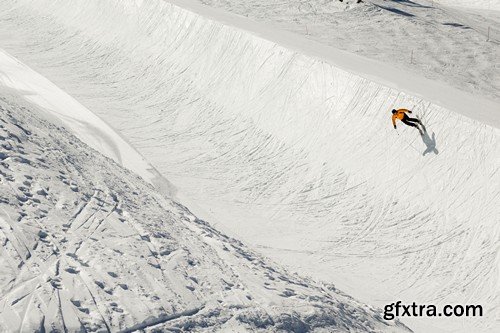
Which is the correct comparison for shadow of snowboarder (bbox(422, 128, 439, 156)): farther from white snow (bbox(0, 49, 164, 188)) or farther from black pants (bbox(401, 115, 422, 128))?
white snow (bbox(0, 49, 164, 188))

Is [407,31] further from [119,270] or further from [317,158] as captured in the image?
[119,270]

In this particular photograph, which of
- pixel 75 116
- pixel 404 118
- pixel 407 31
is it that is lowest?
pixel 404 118

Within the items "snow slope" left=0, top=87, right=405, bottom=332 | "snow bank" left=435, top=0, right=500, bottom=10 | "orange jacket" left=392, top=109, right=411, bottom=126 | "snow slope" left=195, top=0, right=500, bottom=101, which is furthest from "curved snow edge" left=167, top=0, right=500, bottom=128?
"snow bank" left=435, top=0, right=500, bottom=10

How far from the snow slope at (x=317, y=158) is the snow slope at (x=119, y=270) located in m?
2.44

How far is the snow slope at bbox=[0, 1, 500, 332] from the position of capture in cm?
1445

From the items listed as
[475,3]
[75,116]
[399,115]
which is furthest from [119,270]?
[475,3]

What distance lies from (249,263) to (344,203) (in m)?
5.29

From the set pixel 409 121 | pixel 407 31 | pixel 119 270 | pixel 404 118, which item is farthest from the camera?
pixel 407 31

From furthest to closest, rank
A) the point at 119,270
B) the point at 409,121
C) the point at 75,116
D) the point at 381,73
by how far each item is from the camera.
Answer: the point at 75,116 → the point at 381,73 → the point at 409,121 → the point at 119,270

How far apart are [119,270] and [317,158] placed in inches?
388

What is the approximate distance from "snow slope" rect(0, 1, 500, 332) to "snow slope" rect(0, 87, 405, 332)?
244 centimetres

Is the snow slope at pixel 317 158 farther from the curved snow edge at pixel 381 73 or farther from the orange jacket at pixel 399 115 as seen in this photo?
the orange jacket at pixel 399 115

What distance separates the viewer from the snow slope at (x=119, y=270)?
906 centimetres

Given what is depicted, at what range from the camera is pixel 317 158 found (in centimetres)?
1872
